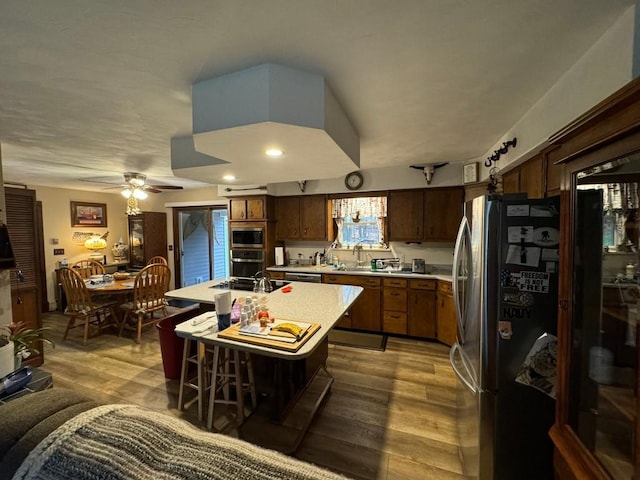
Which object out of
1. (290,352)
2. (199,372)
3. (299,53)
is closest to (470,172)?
(299,53)

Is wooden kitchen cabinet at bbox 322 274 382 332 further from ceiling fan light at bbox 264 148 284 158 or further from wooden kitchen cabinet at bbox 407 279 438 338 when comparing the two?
ceiling fan light at bbox 264 148 284 158

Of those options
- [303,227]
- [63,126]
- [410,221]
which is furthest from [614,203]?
[303,227]

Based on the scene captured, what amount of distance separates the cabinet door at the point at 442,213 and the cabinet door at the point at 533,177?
146 centimetres

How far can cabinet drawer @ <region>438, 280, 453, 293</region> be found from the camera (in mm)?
3248

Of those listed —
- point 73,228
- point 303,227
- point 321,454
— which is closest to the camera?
point 321,454

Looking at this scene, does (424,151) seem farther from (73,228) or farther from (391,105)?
(73,228)

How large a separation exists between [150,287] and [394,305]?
3489 millimetres

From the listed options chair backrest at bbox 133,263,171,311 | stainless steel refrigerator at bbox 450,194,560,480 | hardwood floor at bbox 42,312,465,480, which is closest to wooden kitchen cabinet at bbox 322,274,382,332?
hardwood floor at bbox 42,312,465,480

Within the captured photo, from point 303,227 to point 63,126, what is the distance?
3.03 metres

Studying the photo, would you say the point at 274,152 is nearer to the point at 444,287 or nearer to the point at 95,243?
the point at 444,287

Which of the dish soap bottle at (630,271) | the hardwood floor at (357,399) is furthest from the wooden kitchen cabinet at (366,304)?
the dish soap bottle at (630,271)

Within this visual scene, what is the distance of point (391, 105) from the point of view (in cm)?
191

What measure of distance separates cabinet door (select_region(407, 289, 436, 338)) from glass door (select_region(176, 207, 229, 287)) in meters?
3.88

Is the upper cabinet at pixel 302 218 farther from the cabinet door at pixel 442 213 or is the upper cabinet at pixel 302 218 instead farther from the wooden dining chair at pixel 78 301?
the wooden dining chair at pixel 78 301
